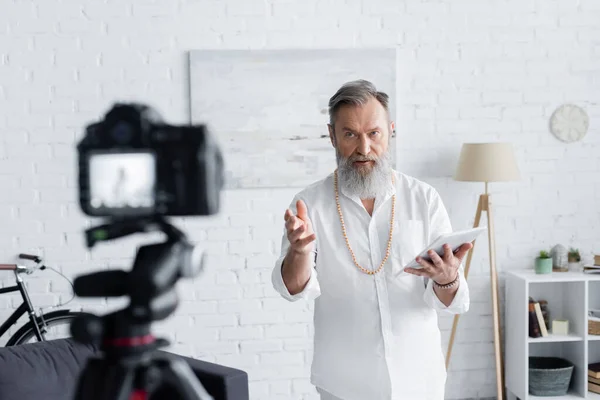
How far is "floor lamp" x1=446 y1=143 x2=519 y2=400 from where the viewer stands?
3.18m

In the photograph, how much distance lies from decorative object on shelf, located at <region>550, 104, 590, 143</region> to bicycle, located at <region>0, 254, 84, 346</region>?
2796mm

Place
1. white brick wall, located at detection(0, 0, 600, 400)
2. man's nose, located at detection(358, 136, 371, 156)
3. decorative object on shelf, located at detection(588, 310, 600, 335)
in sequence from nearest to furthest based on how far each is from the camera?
man's nose, located at detection(358, 136, 371, 156)
white brick wall, located at detection(0, 0, 600, 400)
decorative object on shelf, located at detection(588, 310, 600, 335)

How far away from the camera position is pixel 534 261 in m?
3.54

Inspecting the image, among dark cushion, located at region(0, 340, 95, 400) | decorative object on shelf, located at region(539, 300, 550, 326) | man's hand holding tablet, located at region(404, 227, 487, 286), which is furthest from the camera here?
decorative object on shelf, located at region(539, 300, 550, 326)

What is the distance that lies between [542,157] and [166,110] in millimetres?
2120

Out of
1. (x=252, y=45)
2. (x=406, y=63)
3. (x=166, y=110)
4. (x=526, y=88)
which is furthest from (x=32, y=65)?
(x=526, y=88)

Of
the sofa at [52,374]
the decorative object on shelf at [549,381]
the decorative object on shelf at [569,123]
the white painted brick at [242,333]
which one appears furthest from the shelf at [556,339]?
the sofa at [52,374]

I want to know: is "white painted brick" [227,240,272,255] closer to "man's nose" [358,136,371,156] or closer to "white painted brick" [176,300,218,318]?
"white painted brick" [176,300,218,318]

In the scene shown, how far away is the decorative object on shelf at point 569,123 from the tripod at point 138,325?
3.35 metres

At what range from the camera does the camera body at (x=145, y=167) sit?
0.56 metres

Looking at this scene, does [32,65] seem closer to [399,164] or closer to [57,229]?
[57,229]

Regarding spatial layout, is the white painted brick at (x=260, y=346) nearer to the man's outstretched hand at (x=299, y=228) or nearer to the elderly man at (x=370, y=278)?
the elderly man at (x=370, y=278)

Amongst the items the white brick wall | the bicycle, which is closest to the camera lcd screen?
the white brick wall

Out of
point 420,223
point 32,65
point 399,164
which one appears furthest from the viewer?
point 399,164
